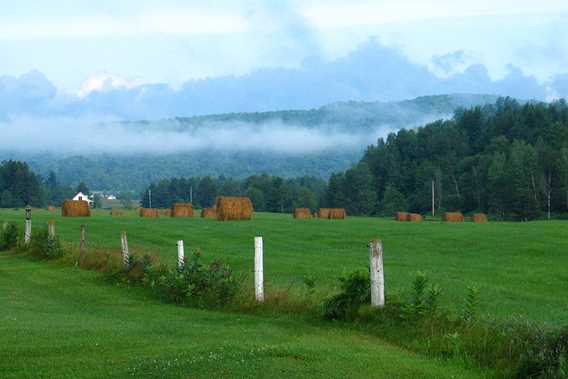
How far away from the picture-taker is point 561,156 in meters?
109

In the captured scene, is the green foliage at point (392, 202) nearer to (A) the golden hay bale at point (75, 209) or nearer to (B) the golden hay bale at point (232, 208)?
(A) the golden hay bale at point (75, 209)

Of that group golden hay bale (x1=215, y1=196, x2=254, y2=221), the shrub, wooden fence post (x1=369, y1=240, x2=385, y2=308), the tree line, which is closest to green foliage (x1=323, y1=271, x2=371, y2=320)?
wooden fence post (x1=369, y1=240, x2=385, y2=308)

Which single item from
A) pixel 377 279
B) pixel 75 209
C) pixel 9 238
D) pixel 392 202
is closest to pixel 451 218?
pixel 75 209

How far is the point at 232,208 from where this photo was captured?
198 feet

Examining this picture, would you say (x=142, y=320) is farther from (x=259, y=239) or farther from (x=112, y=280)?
(x=112, y=280)

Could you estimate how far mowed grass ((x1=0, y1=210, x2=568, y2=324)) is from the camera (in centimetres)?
2134

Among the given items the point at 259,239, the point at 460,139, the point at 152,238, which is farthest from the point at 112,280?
the point at 460,139

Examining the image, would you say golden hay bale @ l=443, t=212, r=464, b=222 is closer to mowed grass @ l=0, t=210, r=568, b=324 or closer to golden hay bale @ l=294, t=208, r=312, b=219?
golden hay bale @ l=294, t=208, r=312, b=219

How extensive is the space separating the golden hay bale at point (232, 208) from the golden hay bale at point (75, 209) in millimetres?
12114

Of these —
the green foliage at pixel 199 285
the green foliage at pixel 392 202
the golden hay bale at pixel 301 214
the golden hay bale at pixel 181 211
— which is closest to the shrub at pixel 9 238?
the green foliage at pixel 199 285

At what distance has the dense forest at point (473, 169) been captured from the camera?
107 m

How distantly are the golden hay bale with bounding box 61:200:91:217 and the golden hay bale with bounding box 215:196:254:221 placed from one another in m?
12.1

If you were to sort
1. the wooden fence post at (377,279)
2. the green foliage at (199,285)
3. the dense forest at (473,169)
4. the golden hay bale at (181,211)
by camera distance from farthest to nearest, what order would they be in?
the dense forest at (473,169), the golden hay bale at (181,211), the green foliage at (199,285), the wooden fence post at (377,279)

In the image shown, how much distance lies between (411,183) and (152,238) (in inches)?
4621
